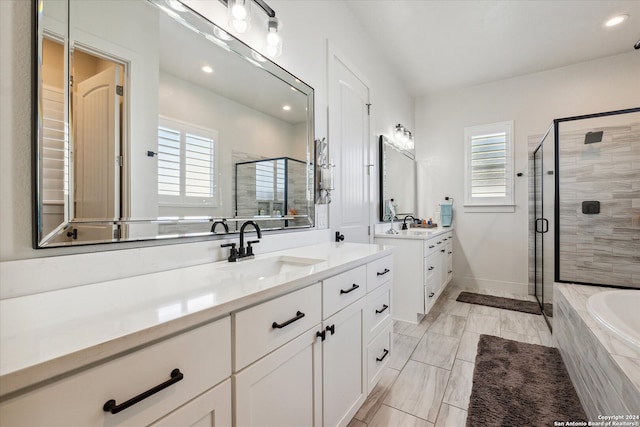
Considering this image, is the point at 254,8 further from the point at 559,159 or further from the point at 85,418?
the point at 559,159

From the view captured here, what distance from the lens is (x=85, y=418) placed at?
468 mm

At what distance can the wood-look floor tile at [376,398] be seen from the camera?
1475mm

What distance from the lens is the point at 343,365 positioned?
125 centimetres

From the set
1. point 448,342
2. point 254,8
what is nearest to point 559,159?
point 448,342

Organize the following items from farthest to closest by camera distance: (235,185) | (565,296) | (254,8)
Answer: (565,296), (254,8), (235,185)

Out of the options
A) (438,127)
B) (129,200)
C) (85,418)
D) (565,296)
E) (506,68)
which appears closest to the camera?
(85,418)

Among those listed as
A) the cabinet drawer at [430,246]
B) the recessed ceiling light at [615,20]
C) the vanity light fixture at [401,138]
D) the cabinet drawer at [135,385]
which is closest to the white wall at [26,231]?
the cabinet drawer at [135,385]

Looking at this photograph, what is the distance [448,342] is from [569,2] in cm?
312

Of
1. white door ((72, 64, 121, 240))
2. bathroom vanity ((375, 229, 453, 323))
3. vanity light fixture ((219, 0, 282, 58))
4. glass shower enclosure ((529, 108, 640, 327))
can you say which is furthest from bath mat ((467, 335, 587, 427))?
vanity light fixture ((219, 0, 282, 58))

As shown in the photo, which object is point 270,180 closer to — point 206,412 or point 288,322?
point 288,322

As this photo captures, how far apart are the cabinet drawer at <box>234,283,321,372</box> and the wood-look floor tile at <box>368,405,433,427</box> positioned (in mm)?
831

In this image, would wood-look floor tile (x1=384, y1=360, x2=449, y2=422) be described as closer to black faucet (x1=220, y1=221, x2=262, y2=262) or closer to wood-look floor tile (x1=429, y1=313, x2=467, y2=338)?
wood-look floor tile (x1=429, y1=313, x2=467, y2=338)

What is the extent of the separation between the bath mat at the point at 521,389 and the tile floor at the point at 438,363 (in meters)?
0.08

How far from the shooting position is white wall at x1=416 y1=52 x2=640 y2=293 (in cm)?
321
